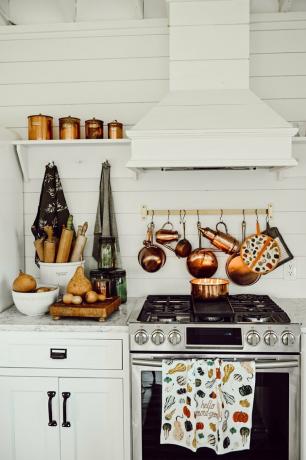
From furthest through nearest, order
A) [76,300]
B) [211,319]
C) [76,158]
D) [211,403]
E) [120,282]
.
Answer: [76,158]
[120,282]
[76,300]
[211,319]
[211,403]

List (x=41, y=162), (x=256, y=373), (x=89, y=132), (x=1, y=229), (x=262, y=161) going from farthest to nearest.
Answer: (x=41, y=162), (x=89, y=132), (x=1, y=229), (x=262, y=161), (x=256, y=373)

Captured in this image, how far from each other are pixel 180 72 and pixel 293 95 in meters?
0.74

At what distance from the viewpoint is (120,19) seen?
9.76 feet

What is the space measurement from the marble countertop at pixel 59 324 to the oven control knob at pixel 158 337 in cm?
14

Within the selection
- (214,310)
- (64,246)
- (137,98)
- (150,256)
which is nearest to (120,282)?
(150,256)

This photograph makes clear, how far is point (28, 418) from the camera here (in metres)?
2.37

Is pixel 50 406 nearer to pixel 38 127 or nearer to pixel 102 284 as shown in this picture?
pixel 102 284

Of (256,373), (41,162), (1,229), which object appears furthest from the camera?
(41,162)

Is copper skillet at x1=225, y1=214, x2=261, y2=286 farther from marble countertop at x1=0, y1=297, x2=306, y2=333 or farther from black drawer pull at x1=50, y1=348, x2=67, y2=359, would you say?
black drawer pull at x1=50, y1=348, x2=67, y2=359

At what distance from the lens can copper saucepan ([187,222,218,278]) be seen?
2885mm

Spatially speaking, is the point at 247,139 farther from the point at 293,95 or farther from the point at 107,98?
the point at 107,98

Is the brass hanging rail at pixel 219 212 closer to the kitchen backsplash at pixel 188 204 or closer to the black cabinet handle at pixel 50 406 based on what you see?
the kitchen backsplash at pixel 188 204

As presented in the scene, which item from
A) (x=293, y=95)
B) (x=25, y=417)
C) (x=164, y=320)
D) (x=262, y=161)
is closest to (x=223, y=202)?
(x=262, y=161)

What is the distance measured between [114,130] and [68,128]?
26cm
